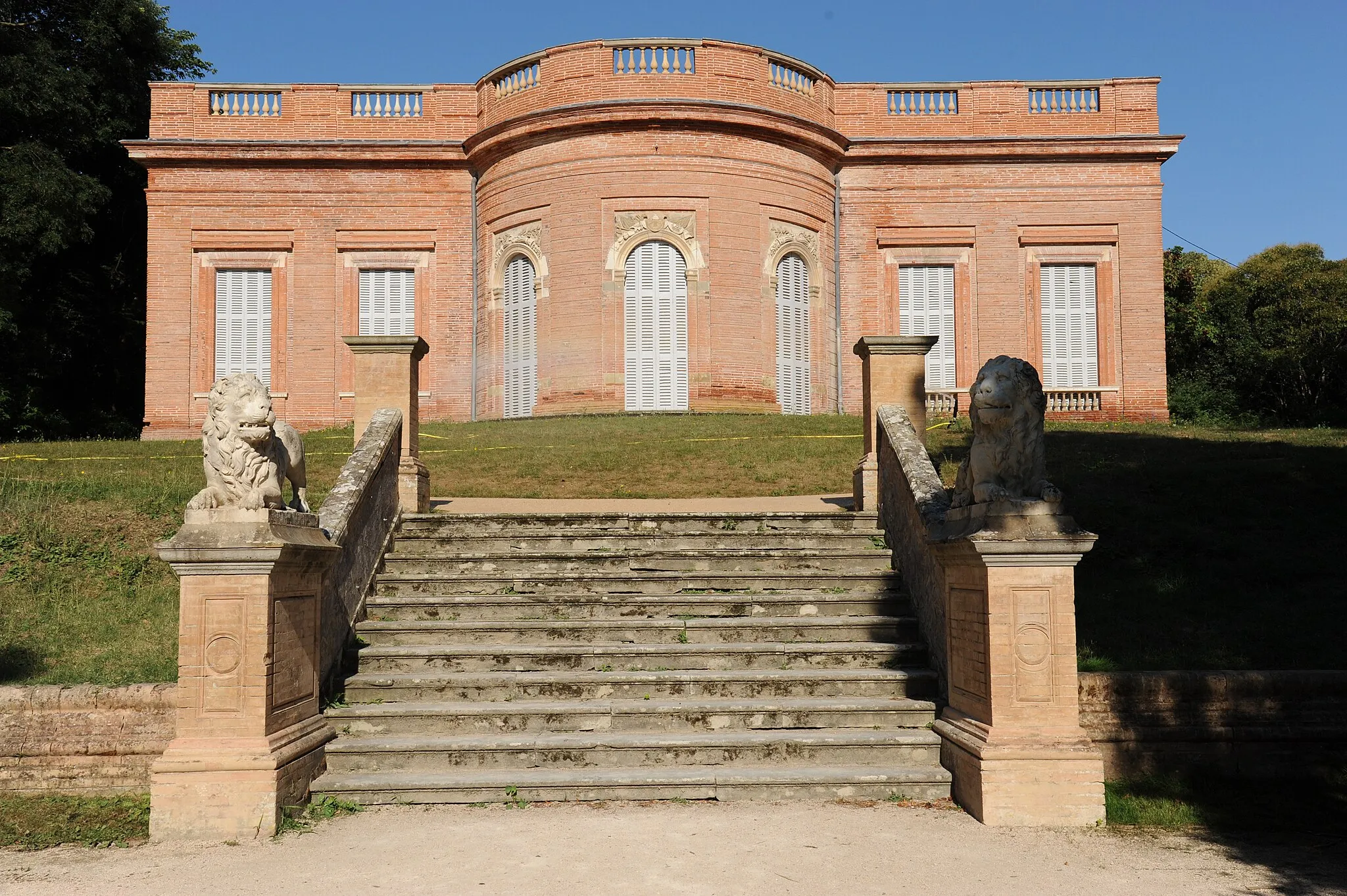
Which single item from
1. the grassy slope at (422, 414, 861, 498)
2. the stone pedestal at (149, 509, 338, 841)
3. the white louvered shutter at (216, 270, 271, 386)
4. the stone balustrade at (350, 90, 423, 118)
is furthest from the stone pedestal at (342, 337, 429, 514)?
the stone balustrade at (350, 90, 423, 118)

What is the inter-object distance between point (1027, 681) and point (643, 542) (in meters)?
3.66

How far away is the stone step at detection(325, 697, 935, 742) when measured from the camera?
20.0ft

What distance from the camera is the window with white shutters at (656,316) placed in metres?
20.6

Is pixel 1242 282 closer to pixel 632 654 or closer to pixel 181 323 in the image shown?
pixel 181 323

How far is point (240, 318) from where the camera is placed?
22.6 metres

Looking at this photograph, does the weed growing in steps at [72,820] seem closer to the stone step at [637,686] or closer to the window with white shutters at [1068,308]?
the stone step at [637,686]

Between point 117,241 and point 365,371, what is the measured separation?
21.9 meters

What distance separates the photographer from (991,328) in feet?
74.6

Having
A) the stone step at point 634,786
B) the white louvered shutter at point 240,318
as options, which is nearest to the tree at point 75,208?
the white louvered shutter at point 240,318

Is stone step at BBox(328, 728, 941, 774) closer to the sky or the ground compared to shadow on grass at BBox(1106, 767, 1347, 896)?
closer to the sky

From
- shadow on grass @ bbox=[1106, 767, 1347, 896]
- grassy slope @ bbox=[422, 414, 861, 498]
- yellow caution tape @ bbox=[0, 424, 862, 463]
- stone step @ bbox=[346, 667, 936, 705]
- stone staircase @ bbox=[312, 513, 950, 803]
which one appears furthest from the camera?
yellow caution tape @ bbox=[0, 424, 862, 463]

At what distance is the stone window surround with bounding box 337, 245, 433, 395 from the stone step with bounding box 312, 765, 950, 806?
18.0 m

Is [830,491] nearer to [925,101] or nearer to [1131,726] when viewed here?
[1131,726]

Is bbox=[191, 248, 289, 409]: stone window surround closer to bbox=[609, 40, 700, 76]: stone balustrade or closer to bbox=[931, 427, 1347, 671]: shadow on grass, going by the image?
bbox=[609, 40, 700, 76]: stone balustrade
